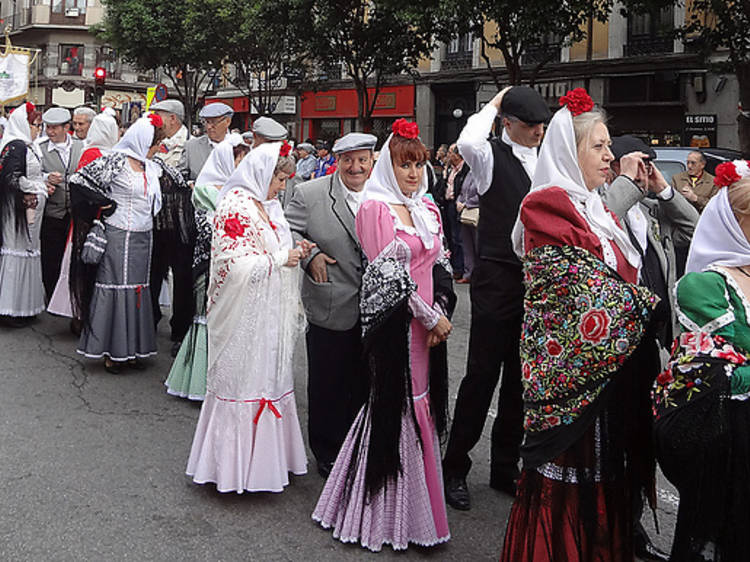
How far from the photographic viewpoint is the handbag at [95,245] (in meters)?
6.39

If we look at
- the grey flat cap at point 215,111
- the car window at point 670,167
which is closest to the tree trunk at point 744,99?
the car window at point 670,167

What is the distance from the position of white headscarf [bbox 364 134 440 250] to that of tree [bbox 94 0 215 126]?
26.5 m

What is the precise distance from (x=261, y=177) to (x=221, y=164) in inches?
67.8

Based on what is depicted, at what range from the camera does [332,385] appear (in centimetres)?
448

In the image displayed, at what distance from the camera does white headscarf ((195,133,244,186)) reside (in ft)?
19.5

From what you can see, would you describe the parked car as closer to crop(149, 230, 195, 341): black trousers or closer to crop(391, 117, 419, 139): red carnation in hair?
→ crop(149, 230, 195, 341): black trousers

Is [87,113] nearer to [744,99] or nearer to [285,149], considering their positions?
[285,149]

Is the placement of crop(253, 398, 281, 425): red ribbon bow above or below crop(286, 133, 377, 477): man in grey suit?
below

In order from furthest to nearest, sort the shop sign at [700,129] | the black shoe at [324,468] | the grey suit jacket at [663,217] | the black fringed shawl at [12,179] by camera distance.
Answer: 1. the shop sign at [700,129]
2. the black fringed shawl at [12,179]
3. the black shoe at [324,468]
4. the grey suit jacket at [663,217]

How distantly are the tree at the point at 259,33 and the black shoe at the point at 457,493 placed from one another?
18.6 meters

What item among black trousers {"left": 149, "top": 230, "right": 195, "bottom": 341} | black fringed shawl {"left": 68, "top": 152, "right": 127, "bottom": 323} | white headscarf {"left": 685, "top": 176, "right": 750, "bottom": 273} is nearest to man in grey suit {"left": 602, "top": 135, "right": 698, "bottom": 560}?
white headscarf {"left": 685, "top": 176, "right": 750, "bottom": 273}

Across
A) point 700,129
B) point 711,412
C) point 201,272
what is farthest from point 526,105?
point 700,129

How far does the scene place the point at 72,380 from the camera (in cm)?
643

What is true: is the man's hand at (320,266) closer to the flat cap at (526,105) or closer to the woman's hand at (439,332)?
the woman's hand at (439,332)
